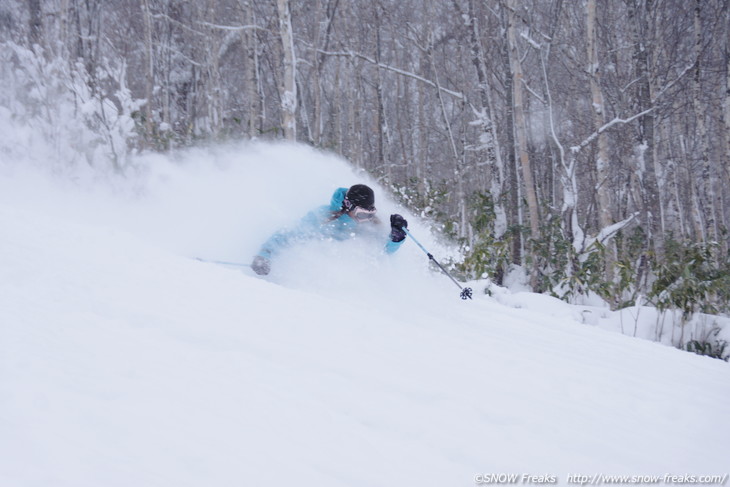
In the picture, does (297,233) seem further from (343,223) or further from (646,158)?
(646,158)

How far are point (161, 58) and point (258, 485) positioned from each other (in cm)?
1661

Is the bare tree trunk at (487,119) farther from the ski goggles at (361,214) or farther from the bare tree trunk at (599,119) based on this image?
the ski goggles at (361,214)

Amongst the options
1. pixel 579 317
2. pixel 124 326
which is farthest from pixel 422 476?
pixel 579 317

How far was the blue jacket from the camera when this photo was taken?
17.2 ft

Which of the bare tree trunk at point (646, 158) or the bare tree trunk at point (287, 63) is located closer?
the bare tree trunk at point (287, 63)

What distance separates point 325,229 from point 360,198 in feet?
1.64

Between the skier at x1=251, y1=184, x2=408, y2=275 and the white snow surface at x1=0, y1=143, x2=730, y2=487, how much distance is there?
26cm

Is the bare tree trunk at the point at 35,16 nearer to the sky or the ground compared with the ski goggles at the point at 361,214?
nearer to the sky

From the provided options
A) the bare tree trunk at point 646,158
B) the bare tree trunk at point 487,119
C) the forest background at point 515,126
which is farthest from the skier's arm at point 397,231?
the bare tree trunk at point 646,158

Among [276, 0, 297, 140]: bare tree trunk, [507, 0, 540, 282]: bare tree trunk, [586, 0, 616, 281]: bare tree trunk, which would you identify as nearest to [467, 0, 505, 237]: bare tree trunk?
[507, 0, 540, 282]: bare tree trunk

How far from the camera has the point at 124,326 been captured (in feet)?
9.19

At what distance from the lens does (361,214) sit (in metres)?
5.25

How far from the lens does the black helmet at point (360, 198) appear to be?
5.25 meters

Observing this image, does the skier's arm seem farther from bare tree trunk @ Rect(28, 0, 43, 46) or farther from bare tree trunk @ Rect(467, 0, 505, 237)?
bare tree trunk @ Rect(28, 0, 43, 46)
